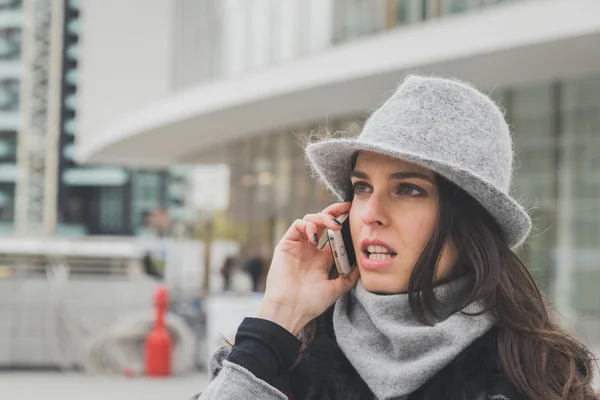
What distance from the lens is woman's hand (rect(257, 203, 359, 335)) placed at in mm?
2420

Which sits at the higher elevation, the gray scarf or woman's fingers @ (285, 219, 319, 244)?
woman's fingers @ (285, 219, 319, 244)

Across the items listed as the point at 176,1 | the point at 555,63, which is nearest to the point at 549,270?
the point at 555,63

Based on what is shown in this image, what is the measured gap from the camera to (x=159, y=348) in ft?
42.6

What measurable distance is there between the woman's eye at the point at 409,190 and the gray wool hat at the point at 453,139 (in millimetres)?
88

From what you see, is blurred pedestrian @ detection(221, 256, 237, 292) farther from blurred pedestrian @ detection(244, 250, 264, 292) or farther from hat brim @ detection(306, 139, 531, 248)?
hat brim @ detection(306, 139, 531, 248)

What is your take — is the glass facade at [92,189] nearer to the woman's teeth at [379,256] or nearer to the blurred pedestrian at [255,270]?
the blurred pedestrian at [255,270]

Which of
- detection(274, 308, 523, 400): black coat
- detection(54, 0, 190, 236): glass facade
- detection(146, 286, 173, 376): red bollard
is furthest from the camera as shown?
detection(54, 0, 190, 236): glass facade

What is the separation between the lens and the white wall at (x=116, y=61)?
3753 centimetres

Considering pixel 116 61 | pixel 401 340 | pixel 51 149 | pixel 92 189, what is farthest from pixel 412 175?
pixel 92 189

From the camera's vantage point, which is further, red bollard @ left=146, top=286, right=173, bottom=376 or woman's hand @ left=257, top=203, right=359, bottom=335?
red bollard @ left=146, top=286, right=173, bottom=376

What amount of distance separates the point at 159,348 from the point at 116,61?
2803cm

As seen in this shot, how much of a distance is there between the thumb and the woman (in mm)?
64

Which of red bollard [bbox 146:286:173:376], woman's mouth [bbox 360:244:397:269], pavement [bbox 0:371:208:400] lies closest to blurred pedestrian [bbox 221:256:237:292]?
pavement [bbox 0:371:208:400]

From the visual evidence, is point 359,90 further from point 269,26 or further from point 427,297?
point 427,297
